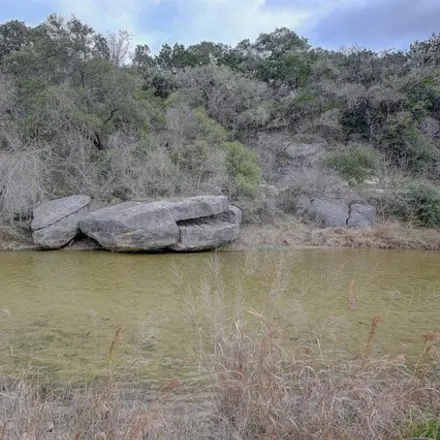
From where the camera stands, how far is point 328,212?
16.3 m

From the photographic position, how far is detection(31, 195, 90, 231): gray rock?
12.9 metres

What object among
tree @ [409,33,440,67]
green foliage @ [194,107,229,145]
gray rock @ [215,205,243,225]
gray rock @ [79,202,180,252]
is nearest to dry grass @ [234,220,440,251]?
gray rock @ [215,205,243,225]

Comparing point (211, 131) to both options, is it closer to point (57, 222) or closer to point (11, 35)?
point (57, 222)

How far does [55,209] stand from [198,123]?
7448 mm

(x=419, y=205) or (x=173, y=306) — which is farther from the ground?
(x=419, y=205)

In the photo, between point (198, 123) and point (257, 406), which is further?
point (198, 123)

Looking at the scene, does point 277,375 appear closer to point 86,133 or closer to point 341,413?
point 341,413

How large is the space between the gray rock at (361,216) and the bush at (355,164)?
2.14 metres

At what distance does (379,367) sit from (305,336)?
1.40 metres

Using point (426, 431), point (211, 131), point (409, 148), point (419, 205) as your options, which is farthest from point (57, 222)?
point (409, 148)

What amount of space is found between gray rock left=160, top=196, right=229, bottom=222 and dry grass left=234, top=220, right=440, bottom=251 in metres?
1.33

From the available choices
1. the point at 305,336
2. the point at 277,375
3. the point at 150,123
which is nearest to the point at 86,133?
the point at 150,123

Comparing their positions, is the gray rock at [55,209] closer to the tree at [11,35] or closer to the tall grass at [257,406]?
the tall grass at [257,406]

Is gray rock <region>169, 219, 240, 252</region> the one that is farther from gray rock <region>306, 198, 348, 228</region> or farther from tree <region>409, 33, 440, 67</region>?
tree <region>409, 33, 440, 67</region>
